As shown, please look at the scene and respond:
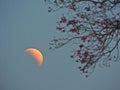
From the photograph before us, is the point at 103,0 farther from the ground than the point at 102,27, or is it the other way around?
the point at 103,0

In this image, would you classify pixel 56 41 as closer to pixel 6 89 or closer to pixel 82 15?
pixel 82 15

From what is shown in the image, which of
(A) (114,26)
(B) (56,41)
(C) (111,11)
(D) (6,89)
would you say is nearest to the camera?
(A) (114,26)

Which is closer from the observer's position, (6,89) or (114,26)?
(114,26)

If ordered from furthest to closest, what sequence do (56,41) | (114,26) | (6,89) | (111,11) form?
1. (6,89)
2. (56,41)
3. (111,11)
4. (114,26)

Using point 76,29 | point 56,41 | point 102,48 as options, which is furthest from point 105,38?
point 56,41

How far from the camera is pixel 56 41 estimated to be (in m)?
6.13

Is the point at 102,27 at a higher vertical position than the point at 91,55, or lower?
higher

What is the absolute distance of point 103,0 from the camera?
5645 mm

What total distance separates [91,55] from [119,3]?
3.50 ft

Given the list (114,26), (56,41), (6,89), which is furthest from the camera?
(6,89)

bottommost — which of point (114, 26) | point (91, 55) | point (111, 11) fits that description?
point (91, 55)

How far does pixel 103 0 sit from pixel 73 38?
2.95 ft

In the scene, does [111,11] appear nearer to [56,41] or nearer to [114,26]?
[114,26]

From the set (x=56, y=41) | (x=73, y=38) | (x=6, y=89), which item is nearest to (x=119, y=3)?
(x=73, y=38)
